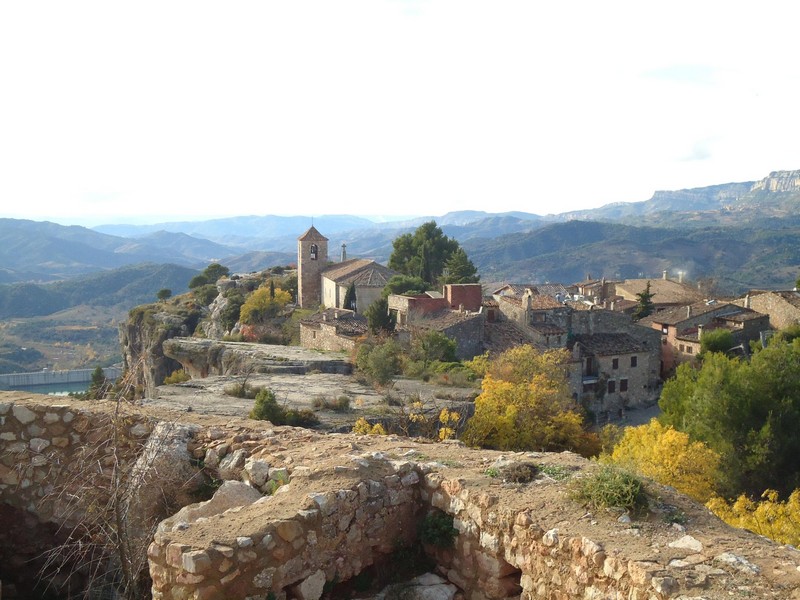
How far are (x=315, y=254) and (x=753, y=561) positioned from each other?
154ft

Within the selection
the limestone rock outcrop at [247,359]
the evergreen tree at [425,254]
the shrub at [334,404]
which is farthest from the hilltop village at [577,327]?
the shrub at [334,404]

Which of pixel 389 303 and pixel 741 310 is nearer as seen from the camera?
pixel 389 303

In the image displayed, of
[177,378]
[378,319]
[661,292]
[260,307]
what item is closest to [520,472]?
[378,319]

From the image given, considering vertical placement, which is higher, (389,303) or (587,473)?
(587,473)

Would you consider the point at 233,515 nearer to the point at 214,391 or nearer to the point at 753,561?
the point at 753,561


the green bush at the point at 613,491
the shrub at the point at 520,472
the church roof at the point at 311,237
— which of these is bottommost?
the shrub at the point at 520,472

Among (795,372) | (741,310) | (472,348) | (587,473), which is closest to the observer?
(587,473)

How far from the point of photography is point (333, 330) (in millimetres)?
33188

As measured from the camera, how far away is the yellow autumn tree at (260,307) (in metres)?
42.9

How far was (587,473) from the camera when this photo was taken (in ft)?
17.7

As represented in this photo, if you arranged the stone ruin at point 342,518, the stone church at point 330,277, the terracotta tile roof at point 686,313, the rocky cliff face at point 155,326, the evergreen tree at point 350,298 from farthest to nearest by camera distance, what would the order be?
1. the rocky cliff face at point 155,326
2. the stone church at point 330,277
3. the terracotta tile roof at point 686,313
4. the evergreen tree at point 350,298
5. the stone ruin at point 342,518

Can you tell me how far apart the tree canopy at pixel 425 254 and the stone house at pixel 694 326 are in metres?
13.2

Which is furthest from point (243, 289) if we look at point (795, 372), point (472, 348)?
point (795, 372)

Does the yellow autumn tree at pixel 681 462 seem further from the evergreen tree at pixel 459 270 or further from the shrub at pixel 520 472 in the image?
the evergreen tree at pixel 459 270
